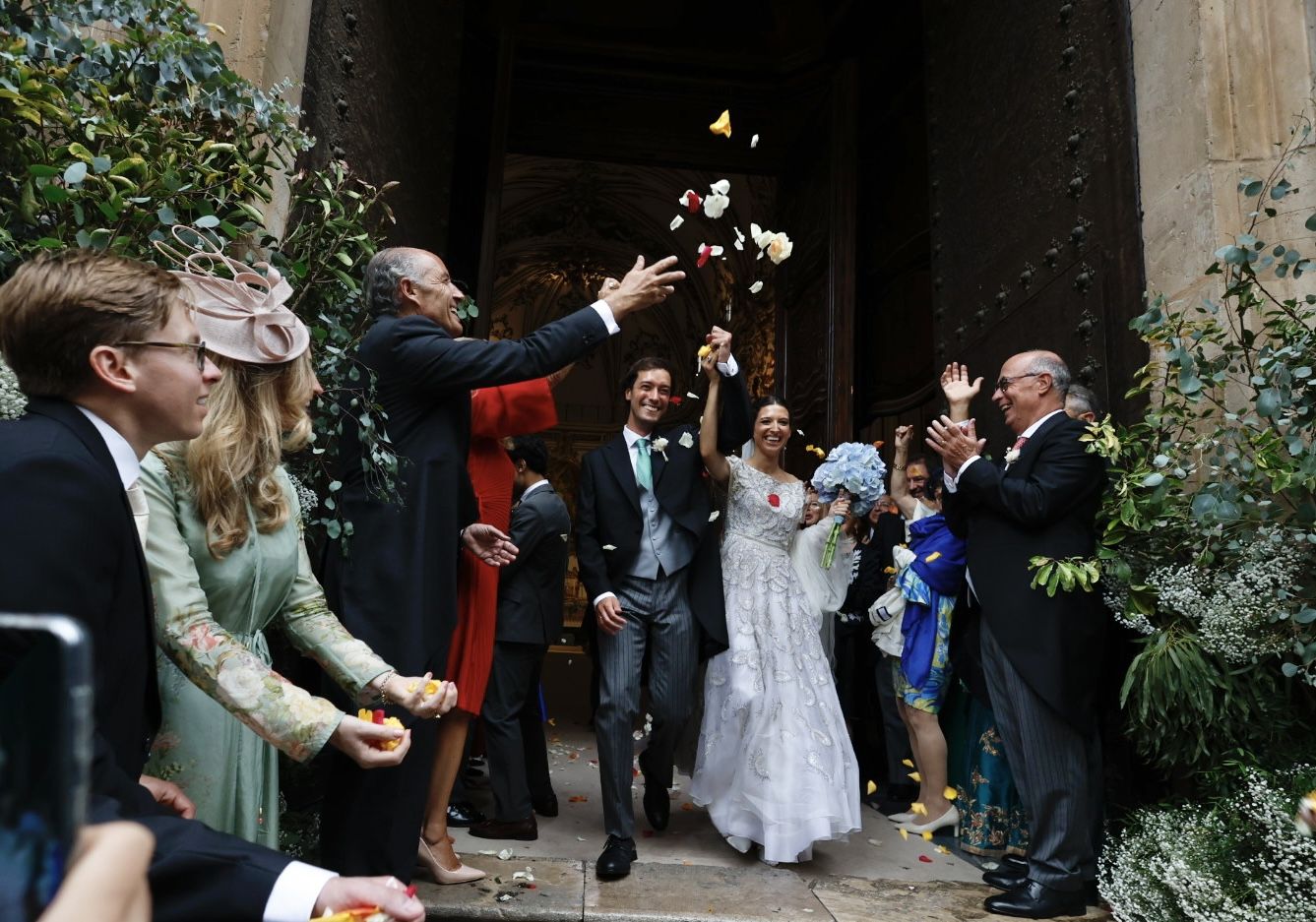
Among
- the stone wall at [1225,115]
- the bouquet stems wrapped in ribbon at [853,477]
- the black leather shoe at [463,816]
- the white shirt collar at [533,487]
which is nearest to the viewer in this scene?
the stone wall at [1225,115]

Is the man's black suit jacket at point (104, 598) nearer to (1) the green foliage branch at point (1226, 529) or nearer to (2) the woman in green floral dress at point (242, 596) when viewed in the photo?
(2) the woman in green floral dress at point (242, 596)

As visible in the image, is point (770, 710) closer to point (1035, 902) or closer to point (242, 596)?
→ point (1035, 902)

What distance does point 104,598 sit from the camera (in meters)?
1.35

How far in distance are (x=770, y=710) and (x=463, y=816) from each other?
158 cm

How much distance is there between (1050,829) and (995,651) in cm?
66

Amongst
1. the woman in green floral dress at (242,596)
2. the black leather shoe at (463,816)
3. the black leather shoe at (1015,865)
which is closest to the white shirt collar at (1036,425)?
the black leather shoe at (1015,865)

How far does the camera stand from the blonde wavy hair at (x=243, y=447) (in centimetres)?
196

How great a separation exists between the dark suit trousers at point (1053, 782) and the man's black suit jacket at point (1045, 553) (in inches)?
3.0

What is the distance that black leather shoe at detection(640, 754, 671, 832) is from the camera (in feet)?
14.8

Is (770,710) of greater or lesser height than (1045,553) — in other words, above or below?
below

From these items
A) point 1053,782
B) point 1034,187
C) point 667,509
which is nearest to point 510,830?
point 667,509

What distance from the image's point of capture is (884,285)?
24.5 ft

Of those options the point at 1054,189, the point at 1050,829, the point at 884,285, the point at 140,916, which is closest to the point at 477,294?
the point at 884,285

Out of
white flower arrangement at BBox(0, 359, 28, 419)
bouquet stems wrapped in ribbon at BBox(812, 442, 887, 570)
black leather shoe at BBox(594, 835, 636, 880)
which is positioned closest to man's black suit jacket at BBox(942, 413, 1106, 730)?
bouquet stems wrapped in ribbon at BBox(812, 442, 887, 570)
